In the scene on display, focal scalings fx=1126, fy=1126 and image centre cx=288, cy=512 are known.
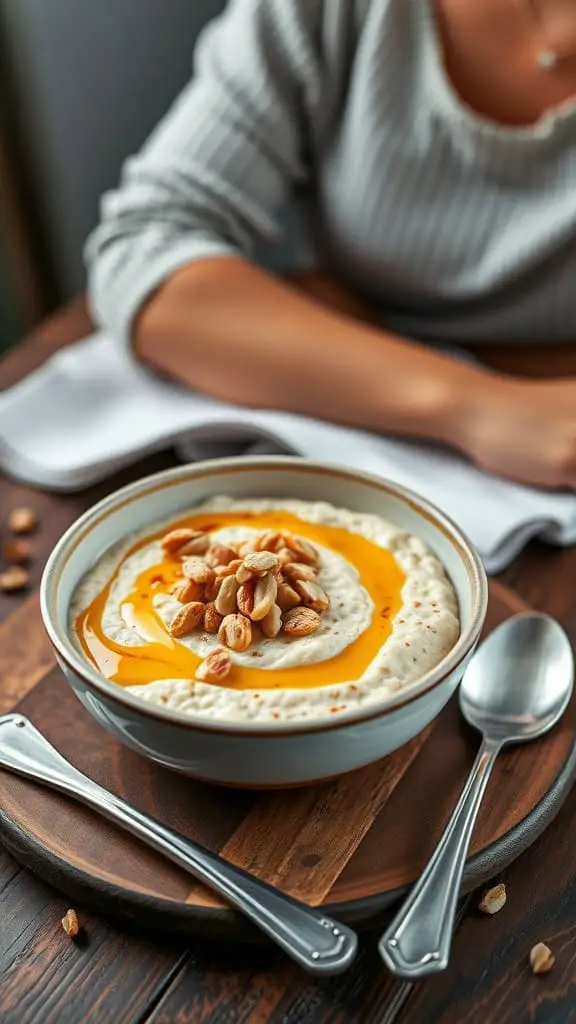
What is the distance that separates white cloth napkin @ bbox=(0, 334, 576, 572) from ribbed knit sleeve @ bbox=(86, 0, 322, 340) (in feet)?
0.27

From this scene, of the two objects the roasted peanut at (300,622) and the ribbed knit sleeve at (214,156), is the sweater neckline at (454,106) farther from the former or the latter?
the roasted peanut at (300,622)

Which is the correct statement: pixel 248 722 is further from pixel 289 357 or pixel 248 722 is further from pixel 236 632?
pixel 289 357

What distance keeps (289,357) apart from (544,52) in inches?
19.0

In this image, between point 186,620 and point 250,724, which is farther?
point 186,620

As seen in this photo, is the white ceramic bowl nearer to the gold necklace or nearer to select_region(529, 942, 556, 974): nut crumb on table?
select_region(529, 942, 556, 974): nut crumb on table

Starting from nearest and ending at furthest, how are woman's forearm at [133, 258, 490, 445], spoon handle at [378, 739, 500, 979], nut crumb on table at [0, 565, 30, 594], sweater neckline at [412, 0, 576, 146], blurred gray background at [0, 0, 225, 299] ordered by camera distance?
spoon handle at [378, 739, 500, 979] < nut crumb on table at [0, 565, 30, 594] < woman's forearm at [133, 258, 490, 445] < sweater neckline at [412, 0, 576, 146] < blurred gray background at [0, 0, 225, 299]

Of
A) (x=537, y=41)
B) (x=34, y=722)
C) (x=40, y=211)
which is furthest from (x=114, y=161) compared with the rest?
(x=34, y=722)

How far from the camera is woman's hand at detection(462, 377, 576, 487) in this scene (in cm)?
113

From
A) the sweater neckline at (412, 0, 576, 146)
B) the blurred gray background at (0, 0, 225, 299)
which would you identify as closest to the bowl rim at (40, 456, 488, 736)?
the sweater neckline at (412, 0, 576, 146)

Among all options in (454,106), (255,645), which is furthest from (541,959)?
(454,106)

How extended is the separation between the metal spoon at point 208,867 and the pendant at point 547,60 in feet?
3.19

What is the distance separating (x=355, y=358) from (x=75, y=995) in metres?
0.75

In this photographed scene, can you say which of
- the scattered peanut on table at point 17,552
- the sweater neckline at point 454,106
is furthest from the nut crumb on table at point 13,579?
the sweater neckline at point 454,106

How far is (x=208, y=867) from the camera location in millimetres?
735
